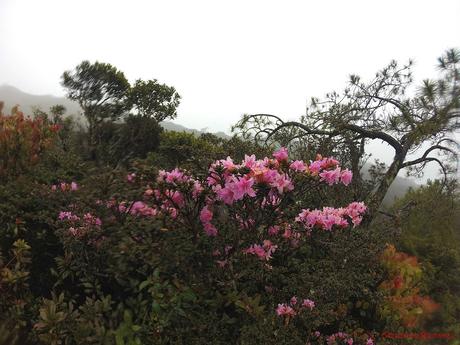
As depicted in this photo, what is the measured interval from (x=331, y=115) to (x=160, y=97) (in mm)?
7957

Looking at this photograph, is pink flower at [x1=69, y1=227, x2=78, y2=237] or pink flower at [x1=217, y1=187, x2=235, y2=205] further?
pink flower at [x1=69, y1=227, x2=78, y2=237]

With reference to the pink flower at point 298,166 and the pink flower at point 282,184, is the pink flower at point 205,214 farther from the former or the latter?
the pink flower at point 298,166

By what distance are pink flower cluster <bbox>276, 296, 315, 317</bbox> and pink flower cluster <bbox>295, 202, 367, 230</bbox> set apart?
0.60 meters

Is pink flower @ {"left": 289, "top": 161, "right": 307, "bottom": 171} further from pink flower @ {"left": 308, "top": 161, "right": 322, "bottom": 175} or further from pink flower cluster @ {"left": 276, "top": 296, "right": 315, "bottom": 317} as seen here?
pink flower cluster @ {"left": 276, "top": 296, "right": 315, "bottom": 317}

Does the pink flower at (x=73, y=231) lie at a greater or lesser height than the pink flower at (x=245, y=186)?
lesser

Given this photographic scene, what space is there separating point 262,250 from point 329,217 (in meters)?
0.59

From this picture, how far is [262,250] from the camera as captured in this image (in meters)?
2.78

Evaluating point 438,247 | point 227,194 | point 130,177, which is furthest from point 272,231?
point 438,247

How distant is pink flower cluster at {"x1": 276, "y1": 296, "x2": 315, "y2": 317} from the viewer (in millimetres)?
2566

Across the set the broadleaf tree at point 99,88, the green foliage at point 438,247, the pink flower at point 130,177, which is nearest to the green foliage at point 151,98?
the broadleaf tree at point 99,88

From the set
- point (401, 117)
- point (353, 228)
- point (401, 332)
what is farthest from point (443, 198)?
point (353, 228)

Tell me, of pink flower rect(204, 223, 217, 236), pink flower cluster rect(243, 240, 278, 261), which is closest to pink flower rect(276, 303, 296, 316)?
pink flower cluster rect(243, 240, 278, 261)

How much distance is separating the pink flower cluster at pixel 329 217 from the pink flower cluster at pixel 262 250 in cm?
38

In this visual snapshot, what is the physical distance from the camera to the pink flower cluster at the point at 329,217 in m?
2.99
